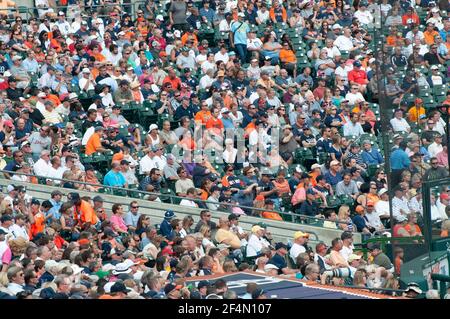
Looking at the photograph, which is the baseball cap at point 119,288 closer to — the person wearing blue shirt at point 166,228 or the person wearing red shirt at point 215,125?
the person wearing blue shirt at point 166,228

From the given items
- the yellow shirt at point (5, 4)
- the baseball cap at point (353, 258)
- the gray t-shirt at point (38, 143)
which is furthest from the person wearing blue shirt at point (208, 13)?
the baseball cap at point (353, 258)

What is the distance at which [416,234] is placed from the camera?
15.8 meters

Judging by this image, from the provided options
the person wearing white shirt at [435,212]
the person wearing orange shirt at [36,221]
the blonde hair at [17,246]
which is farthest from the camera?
the person wearing orange shirt at [36,221]

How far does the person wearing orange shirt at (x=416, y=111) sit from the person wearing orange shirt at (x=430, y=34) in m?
4.95

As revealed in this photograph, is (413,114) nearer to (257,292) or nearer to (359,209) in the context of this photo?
(257,292)

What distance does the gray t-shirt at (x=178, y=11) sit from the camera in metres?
28.8

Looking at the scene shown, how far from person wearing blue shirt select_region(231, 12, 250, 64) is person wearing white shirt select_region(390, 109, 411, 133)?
40.0 feet

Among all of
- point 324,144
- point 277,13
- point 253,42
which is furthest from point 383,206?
point 277,13

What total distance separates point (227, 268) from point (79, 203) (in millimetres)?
2721

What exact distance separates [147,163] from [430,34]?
4.93 m

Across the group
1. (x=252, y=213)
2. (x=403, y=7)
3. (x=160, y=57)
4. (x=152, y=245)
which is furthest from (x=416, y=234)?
(x=160, y=57)

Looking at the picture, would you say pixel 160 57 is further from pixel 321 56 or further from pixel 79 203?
pixel 79 203

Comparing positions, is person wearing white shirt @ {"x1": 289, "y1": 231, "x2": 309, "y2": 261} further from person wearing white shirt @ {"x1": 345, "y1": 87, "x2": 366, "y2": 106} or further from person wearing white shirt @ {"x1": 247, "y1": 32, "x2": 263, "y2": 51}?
person wearing white shirt @ {"x1": 247, "y1": 32, "x2": 263, "y2": 51}

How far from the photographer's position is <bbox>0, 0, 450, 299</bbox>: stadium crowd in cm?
1686
